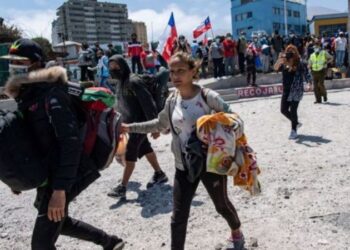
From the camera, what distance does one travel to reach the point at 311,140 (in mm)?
8336

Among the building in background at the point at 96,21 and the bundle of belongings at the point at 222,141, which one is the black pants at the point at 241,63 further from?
the building in background at the point at 96,21

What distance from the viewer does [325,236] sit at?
13.4 ft

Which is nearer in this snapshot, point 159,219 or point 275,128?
point 159,219

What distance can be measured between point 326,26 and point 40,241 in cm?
5861

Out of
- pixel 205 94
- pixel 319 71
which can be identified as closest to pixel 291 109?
pixel 319 71

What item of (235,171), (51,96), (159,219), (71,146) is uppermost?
(51,96)

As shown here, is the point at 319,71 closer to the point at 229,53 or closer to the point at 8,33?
the point at 229,53

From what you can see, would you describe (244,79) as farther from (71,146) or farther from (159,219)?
(71,146)

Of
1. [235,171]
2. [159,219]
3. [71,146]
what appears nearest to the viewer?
[71,146]

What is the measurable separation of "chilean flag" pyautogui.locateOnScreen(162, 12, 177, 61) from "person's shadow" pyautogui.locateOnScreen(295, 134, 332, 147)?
24.1ft

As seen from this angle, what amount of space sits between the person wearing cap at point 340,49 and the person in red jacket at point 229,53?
18.0ft

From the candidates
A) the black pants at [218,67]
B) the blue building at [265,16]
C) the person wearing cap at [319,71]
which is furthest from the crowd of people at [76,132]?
the blue building at [265,16]

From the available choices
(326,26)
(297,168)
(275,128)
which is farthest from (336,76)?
(326,26)

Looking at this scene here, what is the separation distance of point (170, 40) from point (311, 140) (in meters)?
8.95
